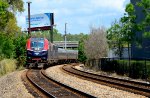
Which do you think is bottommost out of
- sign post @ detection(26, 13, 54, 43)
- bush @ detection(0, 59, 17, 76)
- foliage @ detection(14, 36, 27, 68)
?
bush @ detection(0, 59, 17, 76)

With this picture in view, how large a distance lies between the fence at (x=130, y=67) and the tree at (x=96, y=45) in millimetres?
19003

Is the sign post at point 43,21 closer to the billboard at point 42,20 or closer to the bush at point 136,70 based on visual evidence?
the billboard at point 42,20

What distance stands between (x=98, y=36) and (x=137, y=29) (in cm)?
2921

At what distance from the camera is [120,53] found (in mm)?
47094

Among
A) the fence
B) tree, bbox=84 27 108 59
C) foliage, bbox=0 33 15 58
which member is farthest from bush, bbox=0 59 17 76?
tree, bbox=84 27 108 59

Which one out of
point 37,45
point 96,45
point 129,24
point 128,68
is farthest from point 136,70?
point 96,45

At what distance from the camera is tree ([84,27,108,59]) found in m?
60.6

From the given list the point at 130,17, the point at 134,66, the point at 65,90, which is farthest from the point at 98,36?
the point at 65,90

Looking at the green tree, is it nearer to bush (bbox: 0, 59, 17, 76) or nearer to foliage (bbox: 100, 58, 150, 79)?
foliage (bbox: 100, 58, 150, 79)

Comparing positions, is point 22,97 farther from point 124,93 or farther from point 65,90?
point 124,93

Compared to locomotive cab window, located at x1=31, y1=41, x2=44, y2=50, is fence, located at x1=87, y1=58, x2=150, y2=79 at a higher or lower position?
lower

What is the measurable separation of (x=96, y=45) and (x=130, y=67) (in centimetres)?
3046

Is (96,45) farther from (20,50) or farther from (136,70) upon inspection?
(136,70)

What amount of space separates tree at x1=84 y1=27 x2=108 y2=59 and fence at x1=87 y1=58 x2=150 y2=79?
62.3ft
